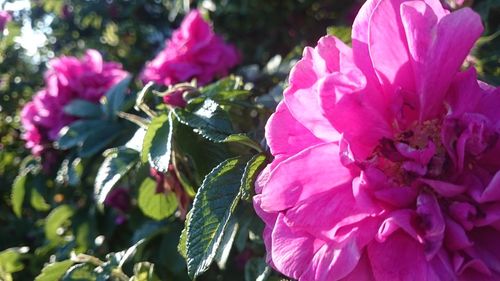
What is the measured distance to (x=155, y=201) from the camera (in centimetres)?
133

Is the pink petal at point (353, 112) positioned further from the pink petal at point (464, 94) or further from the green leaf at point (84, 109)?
the green leaf at point (84, 109)

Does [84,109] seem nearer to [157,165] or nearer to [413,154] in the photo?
[157,165]

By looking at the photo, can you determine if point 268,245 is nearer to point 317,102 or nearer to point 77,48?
point 317,102

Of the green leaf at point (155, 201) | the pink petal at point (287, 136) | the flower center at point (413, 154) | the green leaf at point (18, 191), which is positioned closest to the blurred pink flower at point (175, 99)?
the green leaf at point (155, 201)

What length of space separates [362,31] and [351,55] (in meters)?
0.04

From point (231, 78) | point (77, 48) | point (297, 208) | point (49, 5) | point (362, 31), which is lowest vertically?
point (77, 48)

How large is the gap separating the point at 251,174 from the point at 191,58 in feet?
3.79

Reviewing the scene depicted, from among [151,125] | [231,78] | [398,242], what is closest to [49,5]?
[231,78]

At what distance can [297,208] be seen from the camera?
2.44ft

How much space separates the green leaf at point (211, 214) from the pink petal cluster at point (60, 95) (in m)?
1.13

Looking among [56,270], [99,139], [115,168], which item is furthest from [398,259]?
[99,139]

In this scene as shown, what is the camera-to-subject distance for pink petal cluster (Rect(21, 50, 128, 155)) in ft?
6.51

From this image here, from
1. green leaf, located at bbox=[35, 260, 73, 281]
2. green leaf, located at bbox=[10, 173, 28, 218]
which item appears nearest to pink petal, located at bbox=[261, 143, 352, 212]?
green leaf, located at bbox=[35, 260, 73, 281]

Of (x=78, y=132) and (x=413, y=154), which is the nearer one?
Result: (x=413, y=154)
